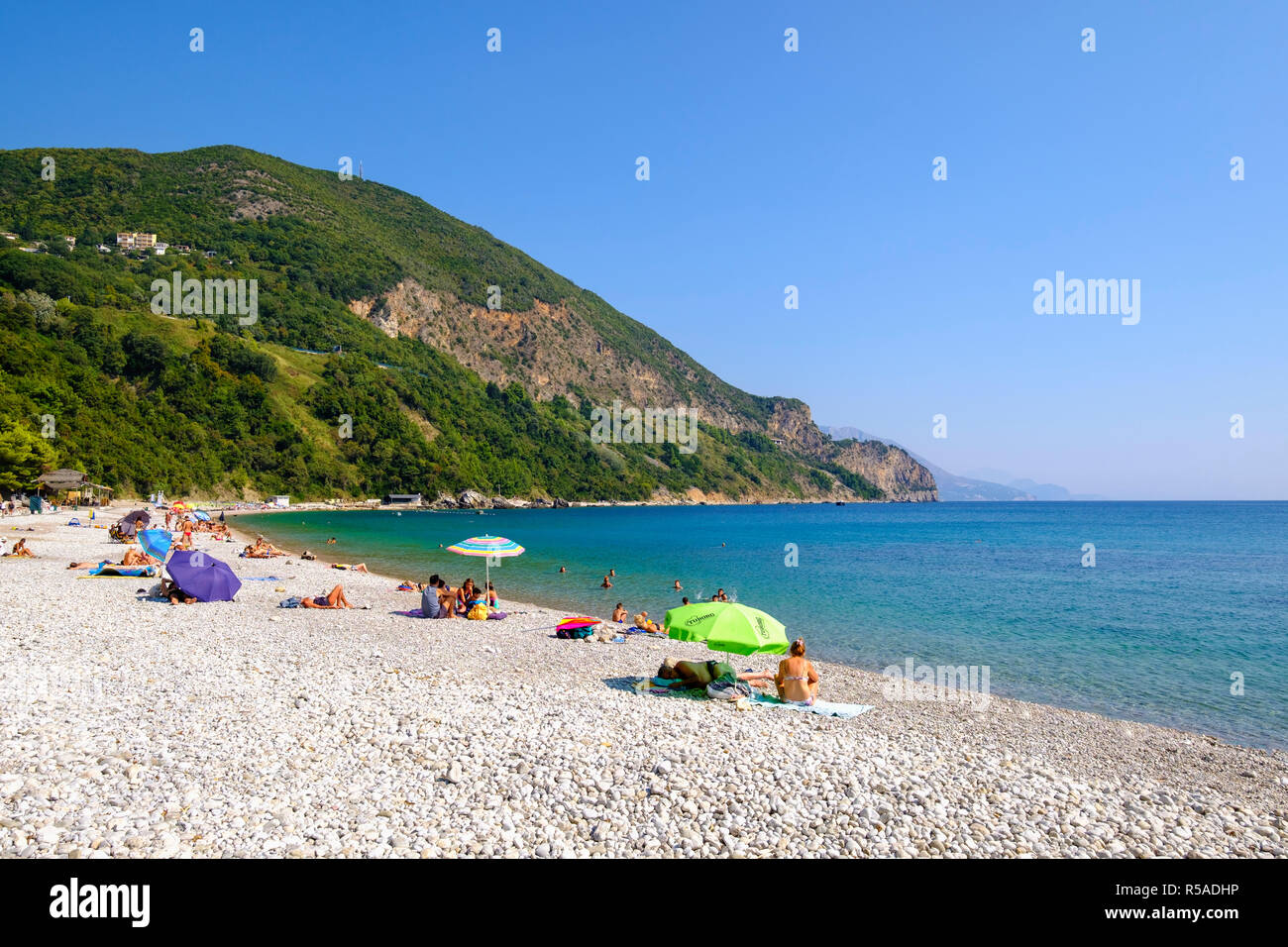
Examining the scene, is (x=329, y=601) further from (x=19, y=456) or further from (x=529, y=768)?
(x=19, y=456)

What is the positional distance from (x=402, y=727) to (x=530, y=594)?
20982 mm

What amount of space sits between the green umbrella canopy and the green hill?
72300 millimetres

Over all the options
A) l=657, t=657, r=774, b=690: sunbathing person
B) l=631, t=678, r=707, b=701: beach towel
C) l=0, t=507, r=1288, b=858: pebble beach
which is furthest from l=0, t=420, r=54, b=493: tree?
l=657, t=657, r=774, b=690: sunbathing person

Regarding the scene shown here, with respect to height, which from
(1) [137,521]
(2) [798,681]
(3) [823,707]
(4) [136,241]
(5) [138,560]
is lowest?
(3) [823,707]

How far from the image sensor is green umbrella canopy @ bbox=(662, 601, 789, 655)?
11.7 meters

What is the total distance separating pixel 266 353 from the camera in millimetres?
113125

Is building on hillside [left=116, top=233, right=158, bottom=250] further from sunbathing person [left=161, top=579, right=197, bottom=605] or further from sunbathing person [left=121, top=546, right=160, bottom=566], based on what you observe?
sunbathing person [left=161, top=579, right=197, bottom=605]

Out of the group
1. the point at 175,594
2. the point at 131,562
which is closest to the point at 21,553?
the point at 131,562

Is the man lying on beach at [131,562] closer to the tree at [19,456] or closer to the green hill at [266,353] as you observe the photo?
the tree at [19,456]

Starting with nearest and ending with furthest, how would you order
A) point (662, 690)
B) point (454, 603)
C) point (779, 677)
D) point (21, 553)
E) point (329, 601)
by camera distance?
point (779, 677), point (662, 690), point (454, 603), point (329, 601), point (21, 553)

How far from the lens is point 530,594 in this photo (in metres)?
29.8

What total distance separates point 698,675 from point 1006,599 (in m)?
24.4

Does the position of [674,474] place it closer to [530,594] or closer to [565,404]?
[565,404]
